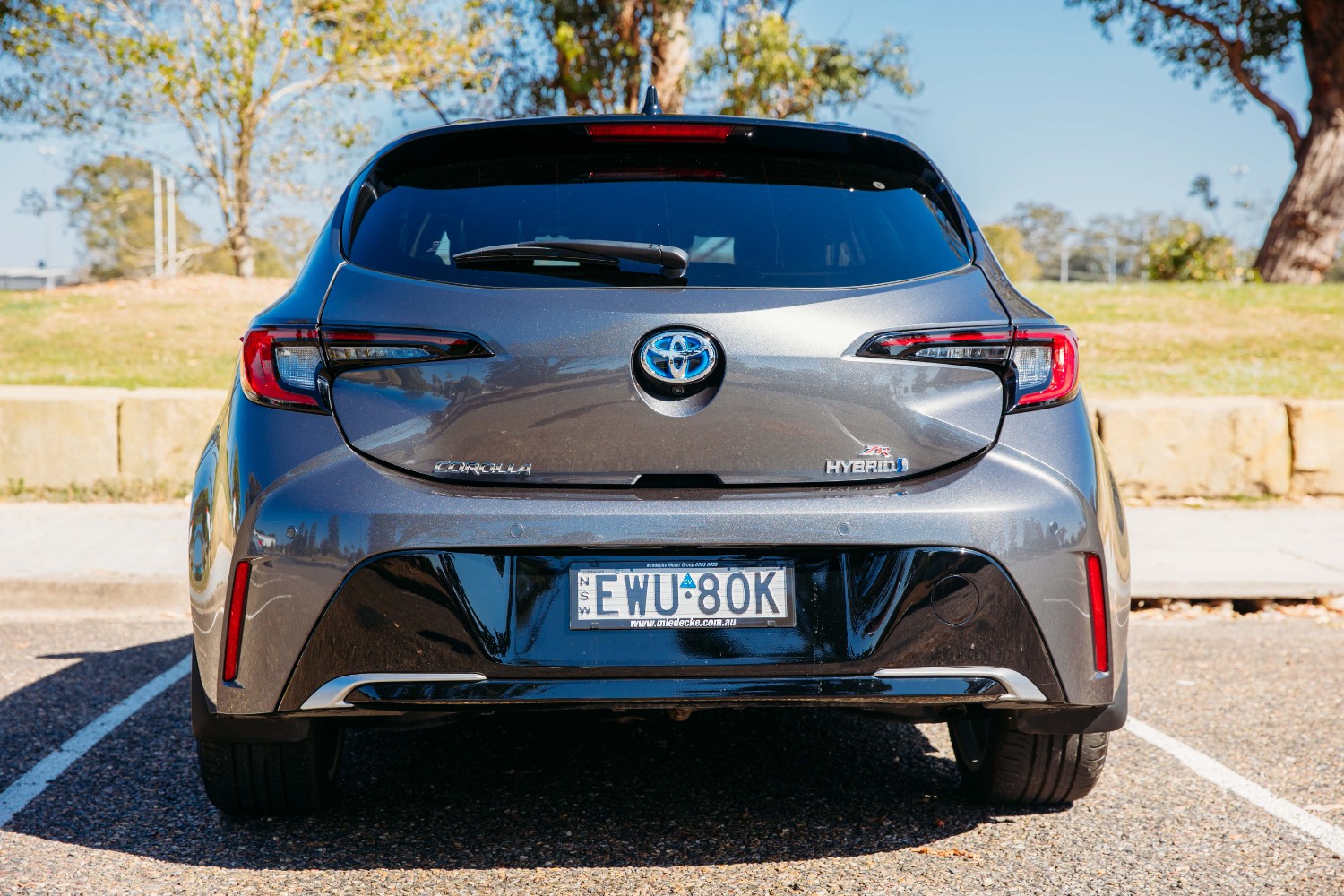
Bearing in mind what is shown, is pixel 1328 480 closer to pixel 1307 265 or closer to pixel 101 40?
pixel 1307 265

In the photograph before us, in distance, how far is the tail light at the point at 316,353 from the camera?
8.02 ft

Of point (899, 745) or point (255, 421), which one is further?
point (899, 745)

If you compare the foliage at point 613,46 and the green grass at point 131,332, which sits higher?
the foliage at point 613,46

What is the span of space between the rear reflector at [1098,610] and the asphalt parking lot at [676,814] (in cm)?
52

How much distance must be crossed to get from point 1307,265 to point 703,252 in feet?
59.8

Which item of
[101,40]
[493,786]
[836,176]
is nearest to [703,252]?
[836,176]

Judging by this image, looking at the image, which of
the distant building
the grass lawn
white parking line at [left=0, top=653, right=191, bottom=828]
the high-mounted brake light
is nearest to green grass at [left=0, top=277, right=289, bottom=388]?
the grass lawn

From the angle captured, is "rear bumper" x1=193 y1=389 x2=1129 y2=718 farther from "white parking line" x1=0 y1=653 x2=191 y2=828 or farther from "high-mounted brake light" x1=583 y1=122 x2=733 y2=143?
"white parking line" x1=0 y1=653 x2=191 y2=828

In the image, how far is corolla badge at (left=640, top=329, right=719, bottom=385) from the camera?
245 cm

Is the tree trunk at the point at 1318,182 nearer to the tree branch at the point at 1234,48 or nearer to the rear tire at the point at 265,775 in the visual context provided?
the tree branch at the point at 1234,48

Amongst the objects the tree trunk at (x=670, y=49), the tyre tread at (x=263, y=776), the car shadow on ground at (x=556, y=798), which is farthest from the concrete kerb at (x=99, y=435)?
the tree trunk at (x=670, y=49)

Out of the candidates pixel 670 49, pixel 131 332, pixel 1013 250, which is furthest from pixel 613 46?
pixel 1013 250

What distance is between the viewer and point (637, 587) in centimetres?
241

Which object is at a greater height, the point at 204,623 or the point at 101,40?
the point at 101,40
